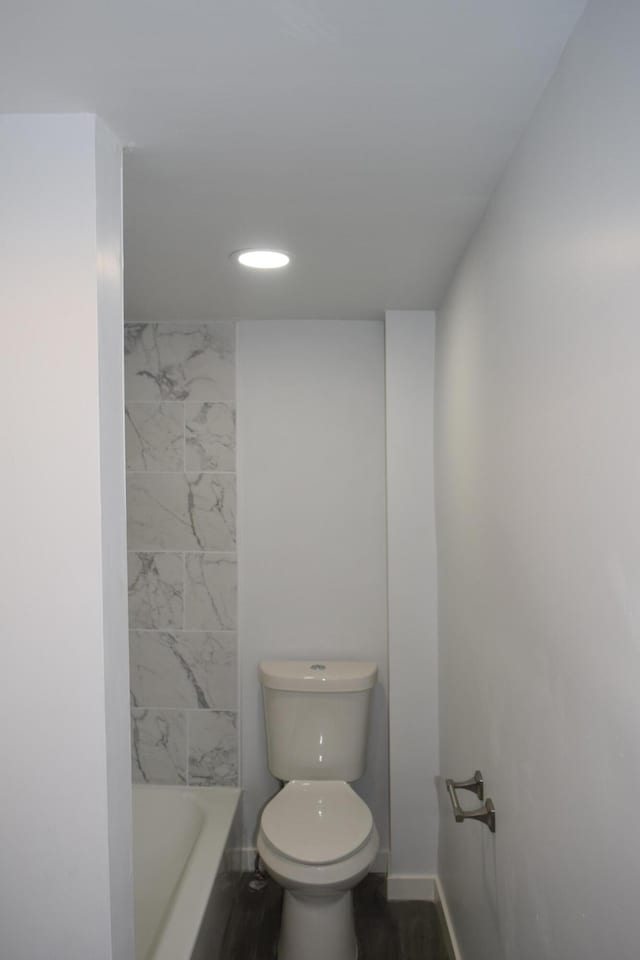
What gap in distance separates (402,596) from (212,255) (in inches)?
55.0

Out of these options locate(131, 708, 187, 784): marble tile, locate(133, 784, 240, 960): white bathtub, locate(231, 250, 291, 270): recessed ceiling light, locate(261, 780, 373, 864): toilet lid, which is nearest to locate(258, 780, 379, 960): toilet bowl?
locate(261, 780, 373, 864): toilet lid

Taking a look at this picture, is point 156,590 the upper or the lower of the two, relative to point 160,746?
upper

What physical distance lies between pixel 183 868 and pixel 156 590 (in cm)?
99

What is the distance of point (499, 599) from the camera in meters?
1.44

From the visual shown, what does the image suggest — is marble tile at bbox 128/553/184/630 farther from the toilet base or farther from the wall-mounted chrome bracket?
the wall-mounted chrome bracket

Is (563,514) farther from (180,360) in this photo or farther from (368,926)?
(368,926)

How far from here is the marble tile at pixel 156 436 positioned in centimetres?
259

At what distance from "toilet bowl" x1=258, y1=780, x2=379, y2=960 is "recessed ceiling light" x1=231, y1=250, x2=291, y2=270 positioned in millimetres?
1786

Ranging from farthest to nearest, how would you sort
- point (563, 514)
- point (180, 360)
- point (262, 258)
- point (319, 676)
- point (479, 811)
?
point (180, 360) < point (319, 676) < point (262, 258) < point (479, 811) < point (563, 514)

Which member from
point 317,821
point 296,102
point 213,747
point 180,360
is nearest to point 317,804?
point 317,821

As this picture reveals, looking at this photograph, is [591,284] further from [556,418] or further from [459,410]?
[459,410]

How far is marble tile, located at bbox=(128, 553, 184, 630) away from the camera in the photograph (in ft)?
8.54

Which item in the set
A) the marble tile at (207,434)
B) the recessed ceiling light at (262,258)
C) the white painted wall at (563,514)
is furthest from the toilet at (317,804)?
the recessed ceiling light at (262,258)

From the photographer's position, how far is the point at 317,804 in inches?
90.0
